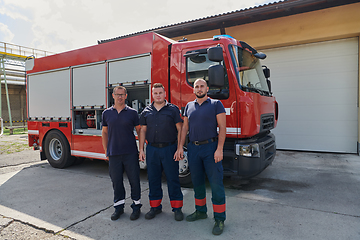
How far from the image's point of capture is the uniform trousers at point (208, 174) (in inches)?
116

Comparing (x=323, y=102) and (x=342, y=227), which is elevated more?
(x=323, y=102)

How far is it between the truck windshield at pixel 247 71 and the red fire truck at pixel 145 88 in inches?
0.7

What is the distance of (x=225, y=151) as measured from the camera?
3990 millimetres

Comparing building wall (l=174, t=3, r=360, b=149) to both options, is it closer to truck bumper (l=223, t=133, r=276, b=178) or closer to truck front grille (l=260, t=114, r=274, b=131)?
truck front grille (l=260, t=114, r=274, b=131)

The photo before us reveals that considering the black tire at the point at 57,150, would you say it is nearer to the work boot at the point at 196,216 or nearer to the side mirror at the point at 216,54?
the work boot at the point at 196,216

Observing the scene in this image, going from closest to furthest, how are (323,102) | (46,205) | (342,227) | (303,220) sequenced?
1. (342,227)
2. (303,220)
3. (46,205)
4. (323,102)

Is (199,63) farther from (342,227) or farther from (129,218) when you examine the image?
(342,227)

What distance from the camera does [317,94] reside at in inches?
307

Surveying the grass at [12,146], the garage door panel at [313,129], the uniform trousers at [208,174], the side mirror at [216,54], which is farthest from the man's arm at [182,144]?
the grass at [12,146]

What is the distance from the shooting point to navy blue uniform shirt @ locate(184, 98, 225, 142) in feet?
9.86

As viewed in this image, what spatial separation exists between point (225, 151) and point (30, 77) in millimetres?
5911

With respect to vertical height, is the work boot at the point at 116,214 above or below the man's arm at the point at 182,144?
below

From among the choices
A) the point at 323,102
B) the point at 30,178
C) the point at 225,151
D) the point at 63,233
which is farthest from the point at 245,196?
the point at 323,102

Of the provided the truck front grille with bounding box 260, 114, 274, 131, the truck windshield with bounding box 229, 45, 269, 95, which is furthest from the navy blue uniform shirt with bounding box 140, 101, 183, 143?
the truck front grille with bounding box 260, 114, 274, 131
